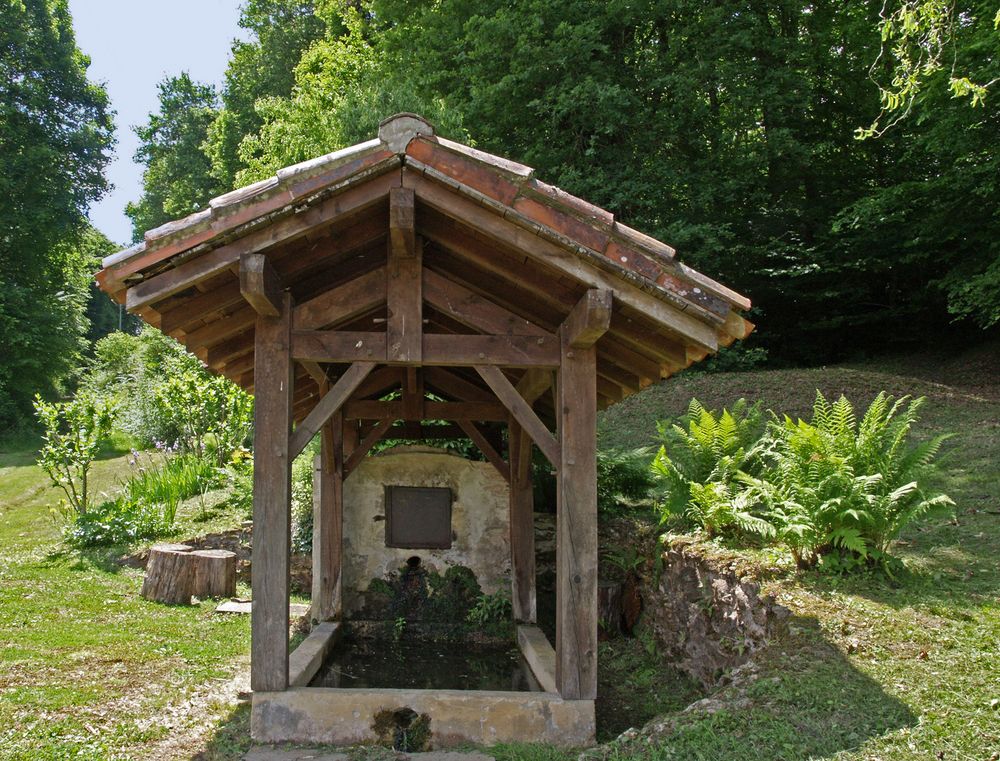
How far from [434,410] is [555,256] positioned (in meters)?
3.65

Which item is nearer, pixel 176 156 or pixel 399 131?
pixel 399 131

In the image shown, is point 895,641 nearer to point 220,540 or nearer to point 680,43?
point 220,540

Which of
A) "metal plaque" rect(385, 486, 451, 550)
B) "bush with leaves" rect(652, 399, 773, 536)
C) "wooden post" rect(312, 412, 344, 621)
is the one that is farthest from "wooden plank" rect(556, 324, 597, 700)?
"metal plaque" rect(385, 486, 451, 550)

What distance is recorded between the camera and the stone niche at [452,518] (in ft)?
27.5

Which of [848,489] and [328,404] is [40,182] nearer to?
[328,404]

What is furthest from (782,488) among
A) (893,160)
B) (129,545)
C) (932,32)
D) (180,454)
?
(893,160)

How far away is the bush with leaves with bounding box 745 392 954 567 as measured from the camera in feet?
17.0

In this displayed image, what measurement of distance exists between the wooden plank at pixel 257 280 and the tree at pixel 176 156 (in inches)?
1011

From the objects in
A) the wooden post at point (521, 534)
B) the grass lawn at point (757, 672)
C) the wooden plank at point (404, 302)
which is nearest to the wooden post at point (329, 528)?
the grass lawn at point (757, 672)

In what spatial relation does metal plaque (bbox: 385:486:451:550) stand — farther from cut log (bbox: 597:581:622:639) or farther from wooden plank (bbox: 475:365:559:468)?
wooden plank (bbox: 475:365:559:468)

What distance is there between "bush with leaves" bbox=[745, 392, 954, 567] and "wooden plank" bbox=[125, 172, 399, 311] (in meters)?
3.30

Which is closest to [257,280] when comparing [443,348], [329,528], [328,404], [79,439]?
[328,404]

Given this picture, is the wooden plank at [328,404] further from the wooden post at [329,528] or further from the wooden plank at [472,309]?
the wooden post at [329,528]

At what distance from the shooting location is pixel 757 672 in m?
4.44
